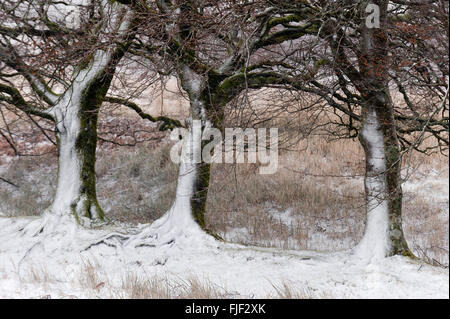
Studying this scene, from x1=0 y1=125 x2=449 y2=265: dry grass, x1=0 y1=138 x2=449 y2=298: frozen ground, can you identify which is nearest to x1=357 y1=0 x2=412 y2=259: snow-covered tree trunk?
x1=0 y1=138 x2=449 y2=298: frozen ground

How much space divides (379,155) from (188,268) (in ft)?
8.80

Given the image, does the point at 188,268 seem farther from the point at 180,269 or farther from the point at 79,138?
the point at 79,138

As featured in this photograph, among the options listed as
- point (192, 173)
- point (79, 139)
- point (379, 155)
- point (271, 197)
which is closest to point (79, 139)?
point (79, 139)

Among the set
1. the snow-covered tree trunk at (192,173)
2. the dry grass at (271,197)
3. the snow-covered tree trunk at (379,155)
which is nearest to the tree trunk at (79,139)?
the snow-covered tree trunk at (192,173)

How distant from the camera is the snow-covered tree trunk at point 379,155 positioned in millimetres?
5438

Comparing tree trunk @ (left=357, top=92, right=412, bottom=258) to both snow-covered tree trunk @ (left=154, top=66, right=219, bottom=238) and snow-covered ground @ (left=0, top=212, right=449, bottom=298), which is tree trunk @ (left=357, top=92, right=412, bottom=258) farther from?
snow-covered tree trunk @ (left=154, top=66, right=219, bottom=238)

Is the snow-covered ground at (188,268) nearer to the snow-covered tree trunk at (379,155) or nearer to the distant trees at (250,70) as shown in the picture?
the snow-covered tree trunk at (379,155)

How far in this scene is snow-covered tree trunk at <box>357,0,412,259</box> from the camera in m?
5.44

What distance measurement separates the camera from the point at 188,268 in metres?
5.56

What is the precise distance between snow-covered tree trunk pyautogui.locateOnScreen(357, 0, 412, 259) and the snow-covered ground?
282 millimetres

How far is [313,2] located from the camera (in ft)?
17.9

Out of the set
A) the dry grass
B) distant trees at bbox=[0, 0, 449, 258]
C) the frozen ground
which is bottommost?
the frozen ground

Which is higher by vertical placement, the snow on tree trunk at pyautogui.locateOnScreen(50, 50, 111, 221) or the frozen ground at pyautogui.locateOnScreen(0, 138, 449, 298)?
the snow on tree trunk at pyautogui.locateOnScreen(50, 50, 111, 221)

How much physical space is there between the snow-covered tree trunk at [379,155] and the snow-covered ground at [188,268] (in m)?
0.28
